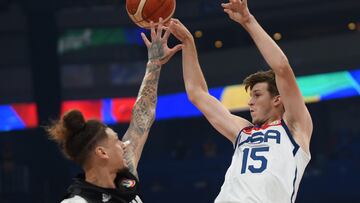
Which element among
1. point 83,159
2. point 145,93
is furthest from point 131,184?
point 145,93

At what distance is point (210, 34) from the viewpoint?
11352 millimetres

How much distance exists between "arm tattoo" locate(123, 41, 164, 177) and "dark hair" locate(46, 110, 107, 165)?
2.04ft

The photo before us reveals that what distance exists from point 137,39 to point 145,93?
738 centimetres

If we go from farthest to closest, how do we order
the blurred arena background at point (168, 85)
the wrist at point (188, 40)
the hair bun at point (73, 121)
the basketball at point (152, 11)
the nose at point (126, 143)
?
the blurred arena background at point (168, 85)
the basketball at point (152, 11)
the wrist at point (188, 40)
the nose at point (126, 143)
the hair bun at point (73, 121)

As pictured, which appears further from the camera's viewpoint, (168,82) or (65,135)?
(168,82)

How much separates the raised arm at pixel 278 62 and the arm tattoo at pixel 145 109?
0.50 metres

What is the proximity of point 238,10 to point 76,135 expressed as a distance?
127 cm

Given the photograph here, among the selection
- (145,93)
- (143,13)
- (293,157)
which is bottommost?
(293,157)

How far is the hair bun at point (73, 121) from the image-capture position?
10.4ft

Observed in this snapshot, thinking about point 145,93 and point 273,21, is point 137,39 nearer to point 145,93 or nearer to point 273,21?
point 273,21

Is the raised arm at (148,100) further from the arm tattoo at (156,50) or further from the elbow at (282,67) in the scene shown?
the elbow at (282,67)

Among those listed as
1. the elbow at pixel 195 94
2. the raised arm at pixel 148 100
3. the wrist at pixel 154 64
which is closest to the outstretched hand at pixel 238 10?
the raised arm at pixel 148 100

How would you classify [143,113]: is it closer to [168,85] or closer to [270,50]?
[270,50]

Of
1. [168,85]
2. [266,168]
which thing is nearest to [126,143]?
[266,168]
